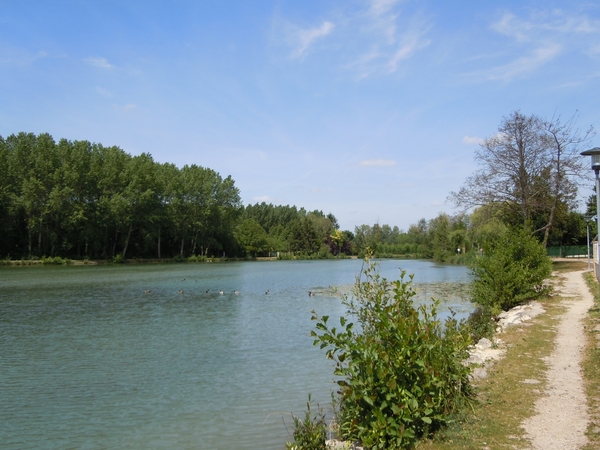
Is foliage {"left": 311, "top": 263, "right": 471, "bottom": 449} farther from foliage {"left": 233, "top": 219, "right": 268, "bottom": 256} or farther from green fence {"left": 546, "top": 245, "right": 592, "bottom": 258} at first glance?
foliage {"left": 233, "top": 219, "right": 268, "bottom": 256}

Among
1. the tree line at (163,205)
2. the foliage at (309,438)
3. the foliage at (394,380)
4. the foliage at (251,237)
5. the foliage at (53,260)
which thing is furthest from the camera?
the foliage at (251,237)

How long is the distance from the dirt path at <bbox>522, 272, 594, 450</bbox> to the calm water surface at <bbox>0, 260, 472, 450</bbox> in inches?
126

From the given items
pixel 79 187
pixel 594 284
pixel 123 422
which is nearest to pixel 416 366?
pixel 123 422

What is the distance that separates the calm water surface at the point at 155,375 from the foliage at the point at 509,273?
3.38 metres

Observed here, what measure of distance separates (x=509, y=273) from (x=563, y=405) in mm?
10426

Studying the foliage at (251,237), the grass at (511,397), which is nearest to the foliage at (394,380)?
the grass at (511,397)

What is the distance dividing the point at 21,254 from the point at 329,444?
209 ft

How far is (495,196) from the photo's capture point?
33.2 m

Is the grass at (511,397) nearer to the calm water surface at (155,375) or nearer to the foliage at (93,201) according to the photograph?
the calm water surface at (155,375)

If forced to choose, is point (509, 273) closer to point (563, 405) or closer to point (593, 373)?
point (593, 373)

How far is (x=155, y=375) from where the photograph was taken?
10859 mm

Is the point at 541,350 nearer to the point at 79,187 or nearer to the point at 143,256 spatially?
the point at 79,187

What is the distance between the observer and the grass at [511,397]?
5.52 metres

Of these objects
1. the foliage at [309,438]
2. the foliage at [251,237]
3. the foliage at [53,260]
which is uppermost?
the foliage at [251,237]
